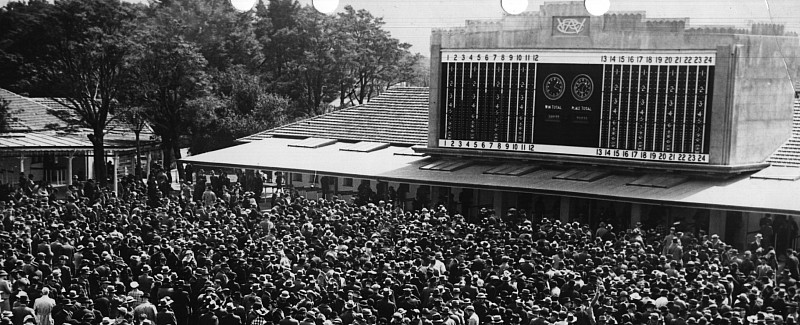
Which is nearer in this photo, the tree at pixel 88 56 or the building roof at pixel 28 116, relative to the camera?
the tree at pixel 88 56

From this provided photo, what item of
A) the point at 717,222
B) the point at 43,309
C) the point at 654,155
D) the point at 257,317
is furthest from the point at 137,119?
the point at 257,317

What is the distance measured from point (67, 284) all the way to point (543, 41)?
874 cm

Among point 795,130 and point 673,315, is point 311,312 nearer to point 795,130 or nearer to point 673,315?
point 673,315

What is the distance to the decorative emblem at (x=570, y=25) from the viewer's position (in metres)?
16.0

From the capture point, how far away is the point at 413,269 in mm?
10438

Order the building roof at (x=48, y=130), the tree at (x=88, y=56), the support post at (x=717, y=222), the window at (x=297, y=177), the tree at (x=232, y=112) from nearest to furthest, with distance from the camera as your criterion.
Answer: the support post at (x=717, y=222) < the window at (x=297, y=177) < the building roof at (x=48, y=130) < the tree at (x=88, y=56) < the tree at (x=232, y=112)

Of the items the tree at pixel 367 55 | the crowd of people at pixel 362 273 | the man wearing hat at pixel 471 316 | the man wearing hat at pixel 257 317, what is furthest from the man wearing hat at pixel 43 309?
the tree at pixel 367 55

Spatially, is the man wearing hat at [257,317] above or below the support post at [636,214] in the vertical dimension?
below

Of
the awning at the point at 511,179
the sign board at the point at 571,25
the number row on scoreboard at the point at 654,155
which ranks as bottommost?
the awning at the point at 511,179

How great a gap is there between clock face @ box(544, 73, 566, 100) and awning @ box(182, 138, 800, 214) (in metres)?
1.22

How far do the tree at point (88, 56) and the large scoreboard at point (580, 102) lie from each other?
27.9 ft

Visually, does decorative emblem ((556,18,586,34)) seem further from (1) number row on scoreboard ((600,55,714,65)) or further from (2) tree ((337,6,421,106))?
(2) tree ((337,6,421,106))

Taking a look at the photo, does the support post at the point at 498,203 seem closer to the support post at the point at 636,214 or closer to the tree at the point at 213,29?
the support post at the point at 636,214

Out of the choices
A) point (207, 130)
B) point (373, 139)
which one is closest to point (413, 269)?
point (373, 139)
